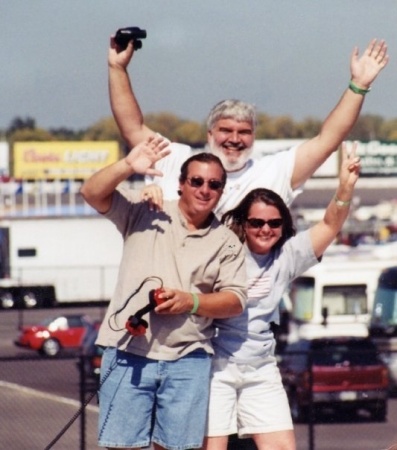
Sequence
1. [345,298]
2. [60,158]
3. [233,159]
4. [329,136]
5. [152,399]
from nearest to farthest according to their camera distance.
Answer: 1. [152,399]
2. [233,159]
3. [329,136]
4. [345,298]
5. [60,158]

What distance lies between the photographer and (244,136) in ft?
16.7

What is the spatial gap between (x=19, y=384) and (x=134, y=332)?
7318 mm

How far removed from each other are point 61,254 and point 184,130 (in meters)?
53.4

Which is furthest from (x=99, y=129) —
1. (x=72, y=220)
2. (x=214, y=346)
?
(x=214, y=346)

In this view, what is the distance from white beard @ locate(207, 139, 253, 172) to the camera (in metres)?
5.12

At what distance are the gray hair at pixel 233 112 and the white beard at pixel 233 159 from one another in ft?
0.31

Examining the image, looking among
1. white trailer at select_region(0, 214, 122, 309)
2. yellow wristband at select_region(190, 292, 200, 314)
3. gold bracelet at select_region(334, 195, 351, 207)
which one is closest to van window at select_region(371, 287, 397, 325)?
gold bracelet at select_region(334, 195, 351, 207)

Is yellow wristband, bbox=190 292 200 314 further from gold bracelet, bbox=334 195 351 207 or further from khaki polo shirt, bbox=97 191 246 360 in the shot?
gold bracelet, bbox=334 195 351 207

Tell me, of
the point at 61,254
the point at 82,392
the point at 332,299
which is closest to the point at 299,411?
the point at 82,392

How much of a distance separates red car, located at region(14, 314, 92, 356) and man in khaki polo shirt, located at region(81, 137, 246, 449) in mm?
25557

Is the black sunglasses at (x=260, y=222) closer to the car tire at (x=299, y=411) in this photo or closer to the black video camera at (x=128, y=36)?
the black video camera at (x=128, y=36)

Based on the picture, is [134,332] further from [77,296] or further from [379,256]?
[77,296]

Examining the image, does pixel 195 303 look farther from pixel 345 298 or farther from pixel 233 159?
pixel 345 298

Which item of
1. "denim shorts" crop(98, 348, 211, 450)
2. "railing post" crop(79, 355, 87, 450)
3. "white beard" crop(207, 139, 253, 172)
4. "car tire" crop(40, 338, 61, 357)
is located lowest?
"car tire" crop(40, 338, 61, 357)
